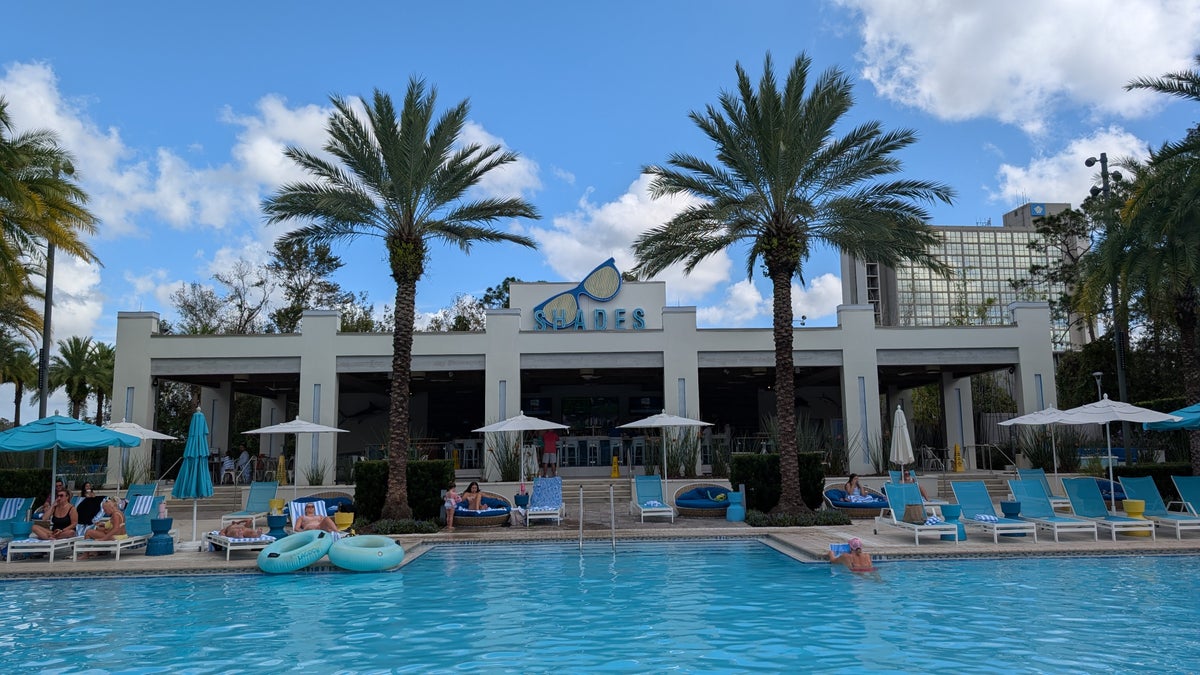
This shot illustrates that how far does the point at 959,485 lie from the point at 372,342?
16.7 meters

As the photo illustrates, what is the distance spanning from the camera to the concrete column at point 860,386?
23.6 meters

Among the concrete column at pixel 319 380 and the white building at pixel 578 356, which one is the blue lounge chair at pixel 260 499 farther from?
the concrete column at pixel 319 380

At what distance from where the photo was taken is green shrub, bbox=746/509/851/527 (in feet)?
54.5

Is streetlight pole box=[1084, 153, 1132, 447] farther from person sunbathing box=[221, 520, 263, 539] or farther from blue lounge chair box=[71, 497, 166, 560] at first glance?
blue lounge chair box=[71, 497, 166, 560]

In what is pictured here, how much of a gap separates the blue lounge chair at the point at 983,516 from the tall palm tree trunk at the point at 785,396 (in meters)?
3.43

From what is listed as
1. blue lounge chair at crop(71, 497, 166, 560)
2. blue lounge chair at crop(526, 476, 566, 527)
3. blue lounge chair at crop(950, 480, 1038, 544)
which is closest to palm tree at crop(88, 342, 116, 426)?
blue lounge chair at crop(71, 497, 166, 560)

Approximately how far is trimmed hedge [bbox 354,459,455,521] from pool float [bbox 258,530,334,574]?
4.86 metres

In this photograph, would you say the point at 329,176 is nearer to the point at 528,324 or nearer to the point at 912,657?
the point at 528,324

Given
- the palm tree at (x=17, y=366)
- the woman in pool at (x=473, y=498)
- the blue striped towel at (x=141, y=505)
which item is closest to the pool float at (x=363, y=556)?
the blue striped towel at (x=141, y=505)

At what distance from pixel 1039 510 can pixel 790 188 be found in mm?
8022

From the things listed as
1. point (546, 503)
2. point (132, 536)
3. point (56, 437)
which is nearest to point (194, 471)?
point (132, 536)

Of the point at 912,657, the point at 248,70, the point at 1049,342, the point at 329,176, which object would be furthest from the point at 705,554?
the point at 1049,342

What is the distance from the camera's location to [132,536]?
1344 centimetres

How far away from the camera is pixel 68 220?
1995cm
